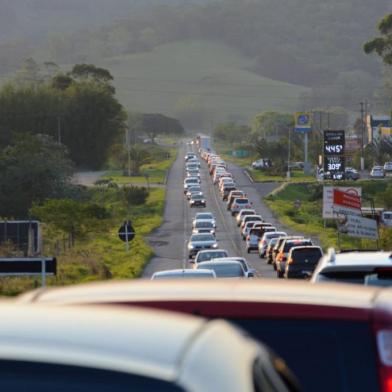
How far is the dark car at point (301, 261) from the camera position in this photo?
115 feet

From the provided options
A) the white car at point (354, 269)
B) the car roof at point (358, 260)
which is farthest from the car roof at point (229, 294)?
the car roof at point (358, 260)

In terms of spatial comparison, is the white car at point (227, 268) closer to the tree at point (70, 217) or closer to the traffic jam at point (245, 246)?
the traffic jam at point (245, 246)

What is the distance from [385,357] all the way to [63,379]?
7.45 feet

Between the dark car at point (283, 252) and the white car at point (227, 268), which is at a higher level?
the white car at point (227, 268)

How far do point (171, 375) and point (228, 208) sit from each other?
83.7 m

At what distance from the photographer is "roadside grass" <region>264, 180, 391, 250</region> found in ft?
193

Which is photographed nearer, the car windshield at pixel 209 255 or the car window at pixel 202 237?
the car windshield at pixel 209 255

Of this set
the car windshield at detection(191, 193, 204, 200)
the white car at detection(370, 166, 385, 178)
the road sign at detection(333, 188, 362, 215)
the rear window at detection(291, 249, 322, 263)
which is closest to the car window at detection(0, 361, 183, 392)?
the rear window at detection(291, 249, 322, 263)

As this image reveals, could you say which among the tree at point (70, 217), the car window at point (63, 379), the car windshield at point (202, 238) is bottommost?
the car windshield at point (202, 238)

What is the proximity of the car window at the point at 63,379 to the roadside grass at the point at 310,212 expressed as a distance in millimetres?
45293

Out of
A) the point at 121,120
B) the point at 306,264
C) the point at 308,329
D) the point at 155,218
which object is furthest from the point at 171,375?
the point at 121,120

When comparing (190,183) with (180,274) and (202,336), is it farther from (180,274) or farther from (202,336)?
(202,336)

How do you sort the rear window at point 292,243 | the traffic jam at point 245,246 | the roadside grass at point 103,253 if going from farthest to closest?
the rear window at point 292,243
the roadside grass at point 103,253
the traffic jam at point 245,246

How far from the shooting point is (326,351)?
548cm
